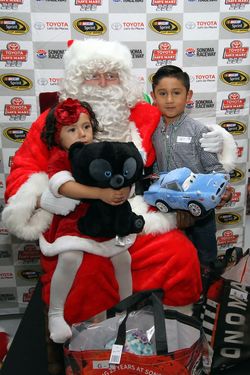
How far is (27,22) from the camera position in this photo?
1.87m

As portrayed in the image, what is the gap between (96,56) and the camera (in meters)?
1.47

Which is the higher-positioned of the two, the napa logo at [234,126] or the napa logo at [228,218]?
the napa logo at [234,126]

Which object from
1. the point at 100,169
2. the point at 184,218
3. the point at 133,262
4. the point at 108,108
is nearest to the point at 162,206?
the point at 184,218

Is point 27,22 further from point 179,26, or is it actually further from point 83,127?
point 83,127

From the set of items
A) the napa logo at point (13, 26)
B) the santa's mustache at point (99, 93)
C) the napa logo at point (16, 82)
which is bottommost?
the santa's mustache at point (99, 93)

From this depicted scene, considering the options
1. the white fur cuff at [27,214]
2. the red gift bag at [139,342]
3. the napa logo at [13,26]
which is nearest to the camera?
the red gift bag at [139,342]

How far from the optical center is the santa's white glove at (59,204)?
1246 millimetres

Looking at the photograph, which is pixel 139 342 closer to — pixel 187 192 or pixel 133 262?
pixel 133 262

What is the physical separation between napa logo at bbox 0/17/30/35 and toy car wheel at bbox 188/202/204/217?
126 cm

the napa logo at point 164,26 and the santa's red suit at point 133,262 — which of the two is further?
the napa logo at point 164,26

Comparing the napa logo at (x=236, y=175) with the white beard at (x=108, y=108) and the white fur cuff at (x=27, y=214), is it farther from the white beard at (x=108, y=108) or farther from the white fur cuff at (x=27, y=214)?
the white fur cuff at (x=27, y=214)

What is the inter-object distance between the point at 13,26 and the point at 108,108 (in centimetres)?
80

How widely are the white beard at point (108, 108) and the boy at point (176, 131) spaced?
18 centimetres

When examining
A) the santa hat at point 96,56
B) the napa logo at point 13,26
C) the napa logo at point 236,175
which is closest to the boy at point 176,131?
the santa hat at point 96,56
